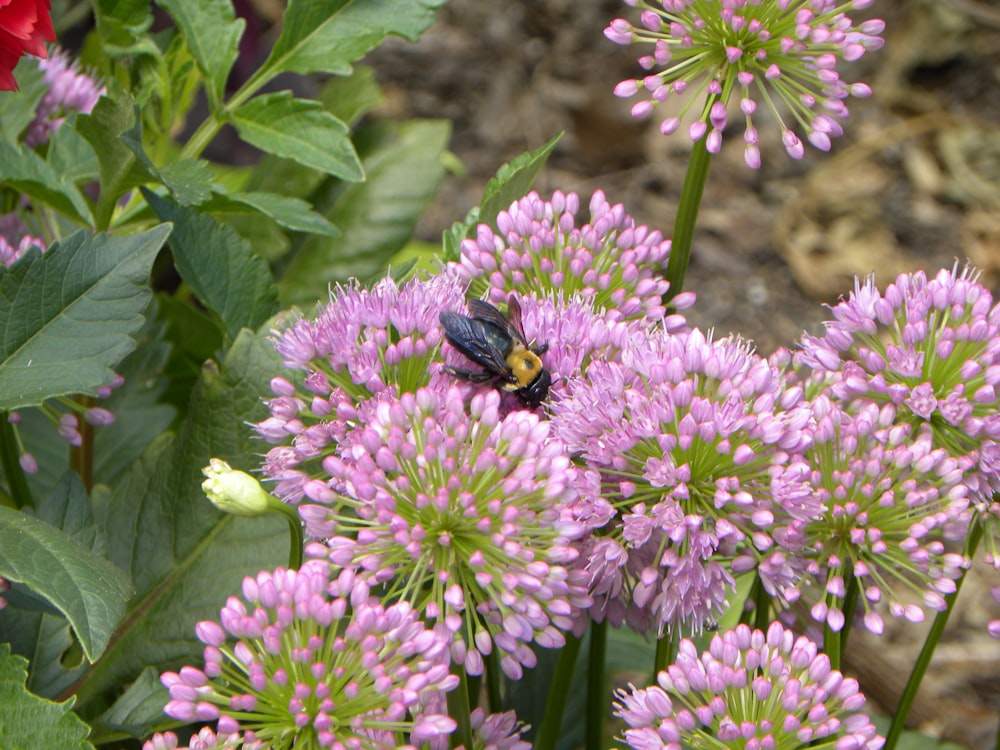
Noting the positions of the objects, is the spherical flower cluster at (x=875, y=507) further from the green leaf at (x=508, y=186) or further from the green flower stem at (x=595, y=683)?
the green leaf at (x=508, y=186)

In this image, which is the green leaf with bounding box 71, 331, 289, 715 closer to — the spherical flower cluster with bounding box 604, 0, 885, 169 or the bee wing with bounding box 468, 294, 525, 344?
the bee wing with bounding box 468, 294, 525, 344

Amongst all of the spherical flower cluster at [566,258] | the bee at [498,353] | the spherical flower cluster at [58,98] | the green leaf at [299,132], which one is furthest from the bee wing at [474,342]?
the spherical flower cluster at [58,98]

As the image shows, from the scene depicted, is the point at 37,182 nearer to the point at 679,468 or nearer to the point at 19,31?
the point at 19,31

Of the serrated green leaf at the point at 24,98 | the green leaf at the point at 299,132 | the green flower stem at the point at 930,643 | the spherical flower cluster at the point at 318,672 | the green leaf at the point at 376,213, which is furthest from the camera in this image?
the green leaf at the point at 376,213

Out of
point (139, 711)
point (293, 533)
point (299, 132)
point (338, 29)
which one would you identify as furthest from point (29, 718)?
point (338, 29)

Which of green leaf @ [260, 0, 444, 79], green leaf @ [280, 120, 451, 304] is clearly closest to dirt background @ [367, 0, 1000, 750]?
green leaf @ [280, 120, 451, 304]

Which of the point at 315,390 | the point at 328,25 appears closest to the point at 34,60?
the point at 328,25
